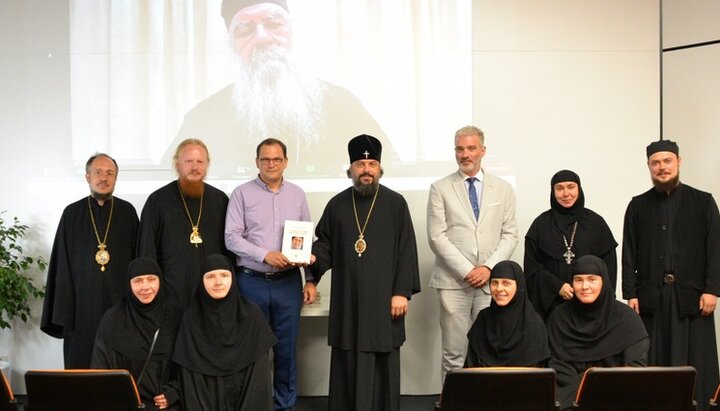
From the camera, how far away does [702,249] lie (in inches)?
156

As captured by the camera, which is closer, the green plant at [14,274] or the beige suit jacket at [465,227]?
the beige suit jacket at [465,227]

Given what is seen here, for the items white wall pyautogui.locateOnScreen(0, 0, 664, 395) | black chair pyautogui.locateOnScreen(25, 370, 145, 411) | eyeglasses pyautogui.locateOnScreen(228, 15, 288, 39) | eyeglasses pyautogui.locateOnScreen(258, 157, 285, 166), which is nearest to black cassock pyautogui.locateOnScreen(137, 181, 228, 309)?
eyeglasses pyautogui.locateOnScreen(258, 157, 285, 166)

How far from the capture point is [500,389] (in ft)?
8.46

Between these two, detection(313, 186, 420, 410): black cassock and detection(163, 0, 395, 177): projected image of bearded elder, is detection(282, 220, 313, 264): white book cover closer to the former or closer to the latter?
detection(313, 186, 420, 410): black cassock

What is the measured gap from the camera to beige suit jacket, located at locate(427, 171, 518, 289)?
4.20 m

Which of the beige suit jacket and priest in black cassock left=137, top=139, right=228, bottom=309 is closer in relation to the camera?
priest in black cassock left=137, top=139, right=228, bottom=309

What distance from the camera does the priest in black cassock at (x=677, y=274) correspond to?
393 centimetres

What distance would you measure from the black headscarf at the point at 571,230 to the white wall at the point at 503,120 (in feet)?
3.60

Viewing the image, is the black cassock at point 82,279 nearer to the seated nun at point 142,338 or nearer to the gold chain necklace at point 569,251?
the seated nun at point 142,338

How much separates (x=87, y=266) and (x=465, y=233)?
228 centimetres

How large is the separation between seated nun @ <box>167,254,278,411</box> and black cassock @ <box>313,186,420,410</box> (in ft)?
2.38

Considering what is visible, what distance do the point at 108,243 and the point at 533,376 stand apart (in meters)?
2.71

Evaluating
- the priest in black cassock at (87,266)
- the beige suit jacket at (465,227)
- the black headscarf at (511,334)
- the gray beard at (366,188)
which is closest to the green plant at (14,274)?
the priest in black cassock at (87,266)

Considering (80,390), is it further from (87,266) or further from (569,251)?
(569,251)
